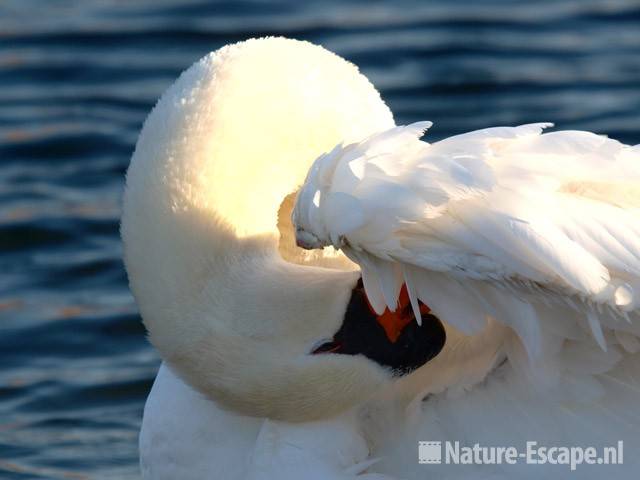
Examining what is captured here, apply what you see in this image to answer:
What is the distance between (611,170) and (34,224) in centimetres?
507

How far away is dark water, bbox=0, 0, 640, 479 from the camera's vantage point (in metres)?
6.89

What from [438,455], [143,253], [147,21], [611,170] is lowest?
[147,21]

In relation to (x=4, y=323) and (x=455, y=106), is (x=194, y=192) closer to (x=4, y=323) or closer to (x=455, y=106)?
(x=4, y=323)

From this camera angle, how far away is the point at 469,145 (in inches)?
156

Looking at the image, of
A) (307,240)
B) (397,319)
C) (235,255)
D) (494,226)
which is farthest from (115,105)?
(494,226)

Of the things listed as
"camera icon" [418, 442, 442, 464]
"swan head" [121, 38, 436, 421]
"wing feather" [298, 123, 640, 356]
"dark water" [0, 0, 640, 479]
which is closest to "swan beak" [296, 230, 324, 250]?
"wing feather" [298, 123, 640, 356]

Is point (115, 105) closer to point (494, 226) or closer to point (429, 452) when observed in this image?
point (429, 452)

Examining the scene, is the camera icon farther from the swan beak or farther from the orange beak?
the swan beak

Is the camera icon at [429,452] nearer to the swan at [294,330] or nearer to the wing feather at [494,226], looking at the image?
the swan at [294,330]

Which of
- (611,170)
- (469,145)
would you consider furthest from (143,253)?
(611,170)

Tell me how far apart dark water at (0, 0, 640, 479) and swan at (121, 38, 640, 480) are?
1.97m

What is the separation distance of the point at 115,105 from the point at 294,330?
20.2 ft

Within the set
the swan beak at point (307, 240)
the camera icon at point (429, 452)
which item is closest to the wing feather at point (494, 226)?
the swan beak at point (307, 240)

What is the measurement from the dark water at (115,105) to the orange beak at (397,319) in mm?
2160
